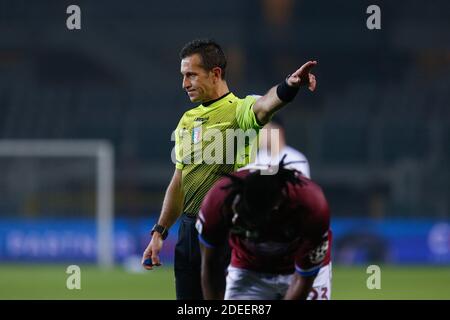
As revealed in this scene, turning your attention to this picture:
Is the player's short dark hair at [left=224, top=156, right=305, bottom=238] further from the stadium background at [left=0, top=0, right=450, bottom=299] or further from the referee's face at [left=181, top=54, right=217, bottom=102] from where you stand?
the stadium background at [left=0, top=0, right=450, bottom=299]

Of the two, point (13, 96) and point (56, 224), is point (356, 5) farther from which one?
point (56, 224)

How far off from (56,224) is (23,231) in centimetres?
65

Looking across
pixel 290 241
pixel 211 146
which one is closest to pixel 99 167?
pixel 211 146

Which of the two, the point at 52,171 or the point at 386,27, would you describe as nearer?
the point at 52,171

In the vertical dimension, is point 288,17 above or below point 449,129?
above

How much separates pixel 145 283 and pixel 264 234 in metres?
10.6

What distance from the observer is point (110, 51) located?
1057 inches

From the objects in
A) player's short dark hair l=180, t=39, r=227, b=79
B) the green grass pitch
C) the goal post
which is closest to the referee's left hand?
player's short dark hair l=180, t=39, r=227, b=79

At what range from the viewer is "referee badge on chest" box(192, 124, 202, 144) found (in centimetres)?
566

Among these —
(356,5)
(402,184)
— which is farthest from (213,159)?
(356,5)

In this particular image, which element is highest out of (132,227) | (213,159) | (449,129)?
(213,159)

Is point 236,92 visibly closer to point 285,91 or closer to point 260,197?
point 285,91

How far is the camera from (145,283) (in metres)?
15.0

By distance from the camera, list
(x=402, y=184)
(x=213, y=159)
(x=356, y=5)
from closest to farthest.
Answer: (x=213, y=159), (x=402, y=184), (x=356, y=5)
